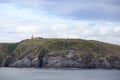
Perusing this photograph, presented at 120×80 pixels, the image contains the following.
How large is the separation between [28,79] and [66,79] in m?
15.9

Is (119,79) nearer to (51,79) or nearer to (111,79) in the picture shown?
(111,79)

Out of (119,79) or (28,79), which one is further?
(119,79)

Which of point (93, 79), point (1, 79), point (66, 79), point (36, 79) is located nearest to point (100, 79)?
point (93, 79)

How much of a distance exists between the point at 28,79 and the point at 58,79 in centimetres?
1294

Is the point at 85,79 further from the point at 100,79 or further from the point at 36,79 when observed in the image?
the point at 36,79

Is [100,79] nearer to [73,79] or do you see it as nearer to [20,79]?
[73,79]

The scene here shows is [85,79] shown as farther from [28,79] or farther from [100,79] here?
[28,79]

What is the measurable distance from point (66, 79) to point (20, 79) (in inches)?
737

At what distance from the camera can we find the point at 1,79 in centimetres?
Answer: 15900

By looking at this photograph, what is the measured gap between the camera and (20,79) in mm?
159000

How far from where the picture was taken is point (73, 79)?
535 feet

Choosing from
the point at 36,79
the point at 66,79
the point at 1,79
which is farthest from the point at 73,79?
the point at 1,79

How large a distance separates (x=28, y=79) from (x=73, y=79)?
744 inches

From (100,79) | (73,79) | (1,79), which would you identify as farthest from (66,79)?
(1,79)
